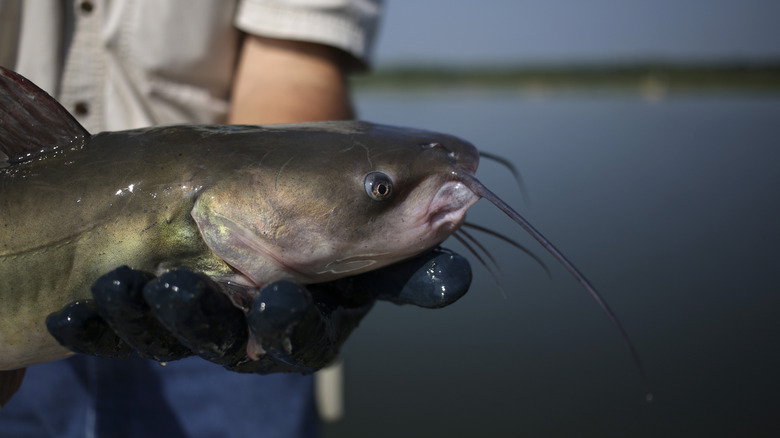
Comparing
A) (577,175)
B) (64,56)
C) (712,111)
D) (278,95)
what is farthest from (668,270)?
(712,111)

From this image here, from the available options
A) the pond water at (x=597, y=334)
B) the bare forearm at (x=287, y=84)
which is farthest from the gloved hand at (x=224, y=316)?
the pond water at (x=597, y=334)

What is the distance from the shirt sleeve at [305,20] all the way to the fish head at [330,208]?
0.90 meters

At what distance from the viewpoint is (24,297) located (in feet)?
4.79

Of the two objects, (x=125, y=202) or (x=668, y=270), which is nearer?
(x=125, y=202)

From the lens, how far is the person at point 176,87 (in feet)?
6.68

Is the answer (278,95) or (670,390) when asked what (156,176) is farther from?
(670,390)

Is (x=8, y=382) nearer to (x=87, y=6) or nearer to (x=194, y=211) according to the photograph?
(x=194, y=211)

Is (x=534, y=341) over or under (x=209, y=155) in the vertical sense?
under

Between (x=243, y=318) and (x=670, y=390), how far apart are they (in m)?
4.76

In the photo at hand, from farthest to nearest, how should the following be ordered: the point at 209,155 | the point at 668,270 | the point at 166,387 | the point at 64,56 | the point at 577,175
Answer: the point at 577,175 < the point at 668,270 < the point at 166,387 < the point at 64,56 < the point at 209,155

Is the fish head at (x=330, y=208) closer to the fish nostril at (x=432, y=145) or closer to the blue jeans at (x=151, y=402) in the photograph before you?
the fish nostril at (x=432, y=145)

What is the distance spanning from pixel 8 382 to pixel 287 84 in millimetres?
1168

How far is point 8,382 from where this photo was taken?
1641mm

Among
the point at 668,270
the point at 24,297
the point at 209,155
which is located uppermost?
the point at 209,155
